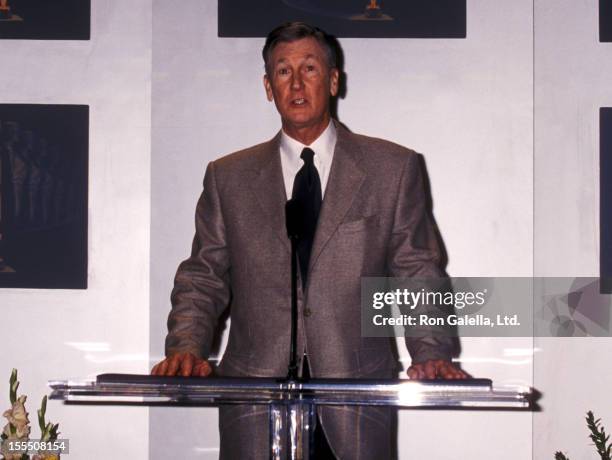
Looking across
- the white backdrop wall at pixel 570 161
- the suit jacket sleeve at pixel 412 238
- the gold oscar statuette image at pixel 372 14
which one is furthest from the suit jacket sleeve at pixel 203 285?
the white backdrop wall at pixel 570 161

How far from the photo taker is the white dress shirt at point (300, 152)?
2.60 metres

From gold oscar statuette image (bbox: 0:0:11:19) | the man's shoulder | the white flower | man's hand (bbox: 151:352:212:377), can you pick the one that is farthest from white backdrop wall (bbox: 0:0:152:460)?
man's hand (bbox: 151:352:212:377)

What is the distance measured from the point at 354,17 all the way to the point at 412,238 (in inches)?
49.7

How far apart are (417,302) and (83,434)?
64.3 inches

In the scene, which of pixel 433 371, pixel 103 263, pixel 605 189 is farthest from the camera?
pixel 103 263

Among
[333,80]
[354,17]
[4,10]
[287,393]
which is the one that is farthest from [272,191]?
[4,10]

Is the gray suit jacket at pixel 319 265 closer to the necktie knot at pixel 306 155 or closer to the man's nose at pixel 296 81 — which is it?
the man's nose at pixel 296 81

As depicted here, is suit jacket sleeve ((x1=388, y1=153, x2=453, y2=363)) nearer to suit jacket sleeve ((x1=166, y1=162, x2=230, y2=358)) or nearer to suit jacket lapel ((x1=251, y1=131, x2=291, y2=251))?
suit jacket lapel ((x1=251, y1=131, x2=291, y2=251))

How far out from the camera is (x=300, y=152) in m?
2.63

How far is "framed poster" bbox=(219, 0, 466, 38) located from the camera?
3.43 m

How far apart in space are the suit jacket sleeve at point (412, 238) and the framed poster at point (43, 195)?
1478 millimetres

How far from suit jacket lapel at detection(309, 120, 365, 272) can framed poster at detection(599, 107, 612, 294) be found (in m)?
1.24

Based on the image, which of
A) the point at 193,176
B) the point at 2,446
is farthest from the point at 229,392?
the point at 193,176

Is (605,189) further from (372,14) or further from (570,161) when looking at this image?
(372,14)
